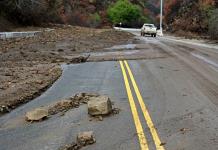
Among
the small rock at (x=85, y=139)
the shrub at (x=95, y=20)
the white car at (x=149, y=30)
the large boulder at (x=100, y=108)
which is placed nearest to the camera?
the small rock at (x=85, y=139)

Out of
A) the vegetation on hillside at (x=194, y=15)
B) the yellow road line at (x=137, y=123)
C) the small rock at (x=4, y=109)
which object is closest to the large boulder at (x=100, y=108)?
the yellow road line at (x=137, y=123)

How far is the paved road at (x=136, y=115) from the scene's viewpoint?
895 centimetres

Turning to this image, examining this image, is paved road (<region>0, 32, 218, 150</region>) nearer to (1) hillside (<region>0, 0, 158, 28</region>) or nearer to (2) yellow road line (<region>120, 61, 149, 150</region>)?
(2) yellow road line (<region>120, 61, 149, 150</region>)

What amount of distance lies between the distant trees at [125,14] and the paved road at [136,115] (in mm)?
90877

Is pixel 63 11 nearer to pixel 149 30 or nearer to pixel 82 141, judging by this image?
pixel 149 30

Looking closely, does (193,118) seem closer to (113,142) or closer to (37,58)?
(113,142)

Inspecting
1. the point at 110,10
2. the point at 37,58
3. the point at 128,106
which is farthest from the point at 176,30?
the point at 128,106

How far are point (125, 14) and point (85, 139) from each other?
10410cm

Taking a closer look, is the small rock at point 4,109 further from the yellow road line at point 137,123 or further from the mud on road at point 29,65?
the yellow road line at point 137,123

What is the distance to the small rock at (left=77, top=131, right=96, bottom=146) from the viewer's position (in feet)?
28.8

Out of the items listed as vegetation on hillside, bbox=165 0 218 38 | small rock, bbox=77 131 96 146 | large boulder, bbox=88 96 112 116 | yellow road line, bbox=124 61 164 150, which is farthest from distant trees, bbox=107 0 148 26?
small rock, bbox=77 131 96 146

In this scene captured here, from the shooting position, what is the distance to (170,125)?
988 cm

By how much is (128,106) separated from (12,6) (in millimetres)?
41931

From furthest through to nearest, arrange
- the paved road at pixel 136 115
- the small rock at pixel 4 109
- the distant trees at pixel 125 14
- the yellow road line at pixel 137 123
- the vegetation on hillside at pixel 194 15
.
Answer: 1. the distant trees at pixel 125 14
2. the vegetation on hillside at pixel 194 15
3. the small rock at pixel 4 109
4. the paved road at pixel 136 115
5. the yellow road line at pixel 137 123
